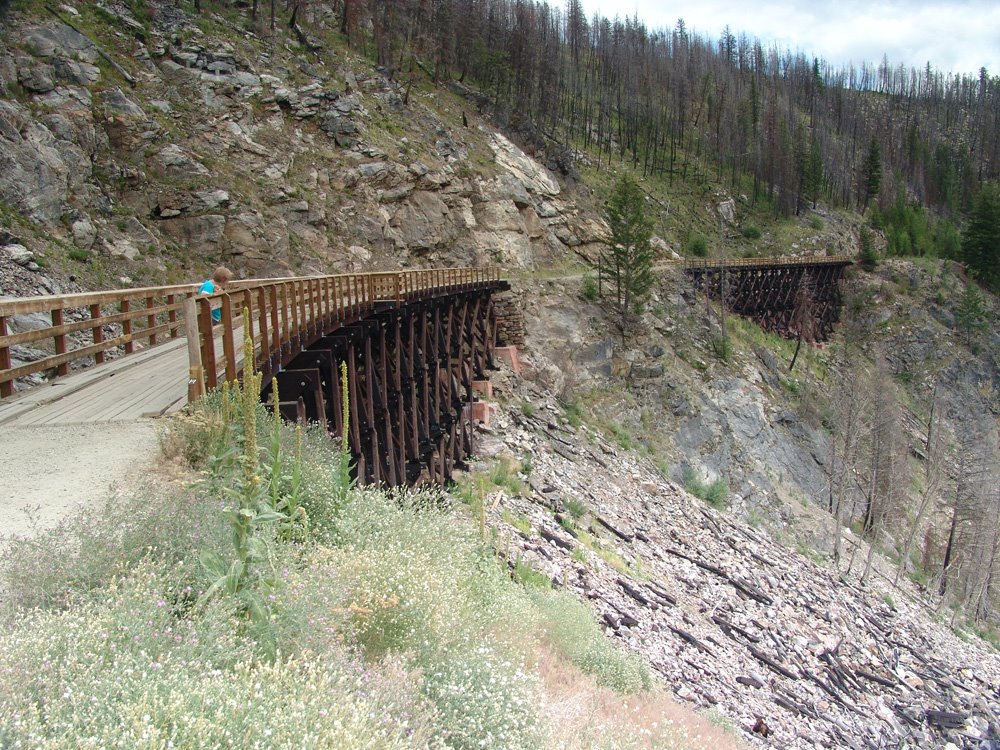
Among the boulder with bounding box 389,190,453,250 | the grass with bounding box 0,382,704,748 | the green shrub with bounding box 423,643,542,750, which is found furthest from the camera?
the boulder with bounding box 389,190,453,250

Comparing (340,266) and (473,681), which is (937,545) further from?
(473,681)

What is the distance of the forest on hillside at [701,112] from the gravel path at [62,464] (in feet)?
119

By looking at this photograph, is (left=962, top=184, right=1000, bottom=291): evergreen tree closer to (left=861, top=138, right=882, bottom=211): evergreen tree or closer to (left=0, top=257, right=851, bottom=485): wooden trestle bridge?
(left=861, top=138, right=882, bottom=211): evergreen tree

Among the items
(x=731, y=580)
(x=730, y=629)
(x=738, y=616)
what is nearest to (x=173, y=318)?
(x=730, y=629)

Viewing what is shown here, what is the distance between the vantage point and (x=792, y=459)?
31750mm

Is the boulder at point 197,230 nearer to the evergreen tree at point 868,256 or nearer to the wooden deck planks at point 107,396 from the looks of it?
the wooden deck planks at point 107,396

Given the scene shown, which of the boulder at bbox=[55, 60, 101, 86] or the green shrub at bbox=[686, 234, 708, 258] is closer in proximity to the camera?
the boulder at bbox=[55, 60, 101, 86]

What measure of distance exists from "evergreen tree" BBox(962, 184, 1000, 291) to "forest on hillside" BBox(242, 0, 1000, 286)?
0.16 metres

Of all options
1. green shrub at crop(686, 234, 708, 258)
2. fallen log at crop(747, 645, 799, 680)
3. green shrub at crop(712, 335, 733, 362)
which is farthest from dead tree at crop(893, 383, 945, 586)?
green shrub at crop(686, 234, 708, 258)

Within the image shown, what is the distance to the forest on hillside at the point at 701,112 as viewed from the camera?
1999 inches

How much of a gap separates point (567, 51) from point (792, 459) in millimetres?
74815

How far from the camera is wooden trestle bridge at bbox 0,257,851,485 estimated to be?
6527mm

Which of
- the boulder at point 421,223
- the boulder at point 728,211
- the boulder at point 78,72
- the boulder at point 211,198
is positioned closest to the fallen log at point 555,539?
the boulder at point 211,198

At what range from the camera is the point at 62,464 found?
5.05 m
